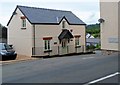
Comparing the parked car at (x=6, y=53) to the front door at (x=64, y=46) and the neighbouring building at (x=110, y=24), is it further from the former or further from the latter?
the front door at (x=64, y=46)

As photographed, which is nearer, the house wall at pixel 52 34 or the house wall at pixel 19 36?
the house wall at pixel 19 36

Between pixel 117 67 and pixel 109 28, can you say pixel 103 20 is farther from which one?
pixel 117 67

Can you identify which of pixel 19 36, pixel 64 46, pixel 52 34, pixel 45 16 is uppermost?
pixel 45 16

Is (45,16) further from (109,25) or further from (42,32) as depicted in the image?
(109,25)

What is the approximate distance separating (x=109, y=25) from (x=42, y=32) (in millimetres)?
14977

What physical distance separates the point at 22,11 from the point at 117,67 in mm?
27266

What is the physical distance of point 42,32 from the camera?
129 feet

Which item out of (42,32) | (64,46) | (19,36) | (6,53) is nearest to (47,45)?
(42,32)

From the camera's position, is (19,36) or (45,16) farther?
(45,16)

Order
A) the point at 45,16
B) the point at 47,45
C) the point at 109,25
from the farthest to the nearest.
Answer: the point at 45,16, the point at 47,45, the point at 109,25

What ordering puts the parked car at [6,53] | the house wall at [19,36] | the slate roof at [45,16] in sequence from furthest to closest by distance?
1. the slate roof at [45,16]
2. the house wall at [19,36]
3. the parked car at [6,53]

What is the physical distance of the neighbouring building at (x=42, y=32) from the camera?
126 feet

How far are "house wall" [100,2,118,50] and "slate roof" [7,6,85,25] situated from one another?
46.0ft

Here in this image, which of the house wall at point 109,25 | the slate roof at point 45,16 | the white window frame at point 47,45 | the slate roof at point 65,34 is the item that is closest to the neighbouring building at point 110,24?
the house wall at point 109,25
